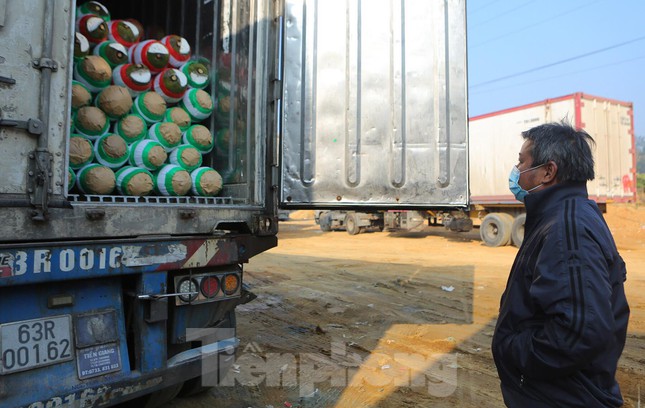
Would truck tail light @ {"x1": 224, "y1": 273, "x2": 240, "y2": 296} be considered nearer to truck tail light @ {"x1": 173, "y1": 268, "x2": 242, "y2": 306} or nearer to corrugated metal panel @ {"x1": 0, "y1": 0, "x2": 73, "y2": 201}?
truck tail light @ {"x1": 173, "y1": 268, "x2": 242, "y2": 306}

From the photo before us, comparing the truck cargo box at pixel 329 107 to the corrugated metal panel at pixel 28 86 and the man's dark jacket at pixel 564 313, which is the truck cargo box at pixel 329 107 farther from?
the man's dark jacket at pixel 564 313

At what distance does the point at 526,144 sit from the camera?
6.20 feet

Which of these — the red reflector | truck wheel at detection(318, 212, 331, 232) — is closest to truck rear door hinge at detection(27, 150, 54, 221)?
the red reflector

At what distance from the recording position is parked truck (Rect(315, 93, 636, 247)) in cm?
1266

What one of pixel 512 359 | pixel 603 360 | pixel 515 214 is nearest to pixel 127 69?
pixel 512 359

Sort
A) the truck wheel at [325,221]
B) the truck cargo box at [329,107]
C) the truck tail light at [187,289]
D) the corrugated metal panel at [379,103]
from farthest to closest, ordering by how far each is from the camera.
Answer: the truck wheel at [325,221]
the corrugated metal panel at [379,103]
the truck cargo box at [329,107]
the truck tail light at [187,289]

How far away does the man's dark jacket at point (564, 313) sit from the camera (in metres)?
1.46

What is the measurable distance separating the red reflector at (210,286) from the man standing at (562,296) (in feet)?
5.30

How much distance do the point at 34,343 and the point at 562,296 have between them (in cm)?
218

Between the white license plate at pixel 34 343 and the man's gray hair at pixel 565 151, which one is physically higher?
the man's gray hair at pixel 565 151

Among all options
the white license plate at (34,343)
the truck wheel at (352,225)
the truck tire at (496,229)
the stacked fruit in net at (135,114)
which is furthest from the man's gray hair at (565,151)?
the truck wheel at (352,225)

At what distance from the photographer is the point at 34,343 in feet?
6.70

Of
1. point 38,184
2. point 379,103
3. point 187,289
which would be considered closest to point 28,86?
point 38,184

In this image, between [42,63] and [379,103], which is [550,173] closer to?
[379,103]
